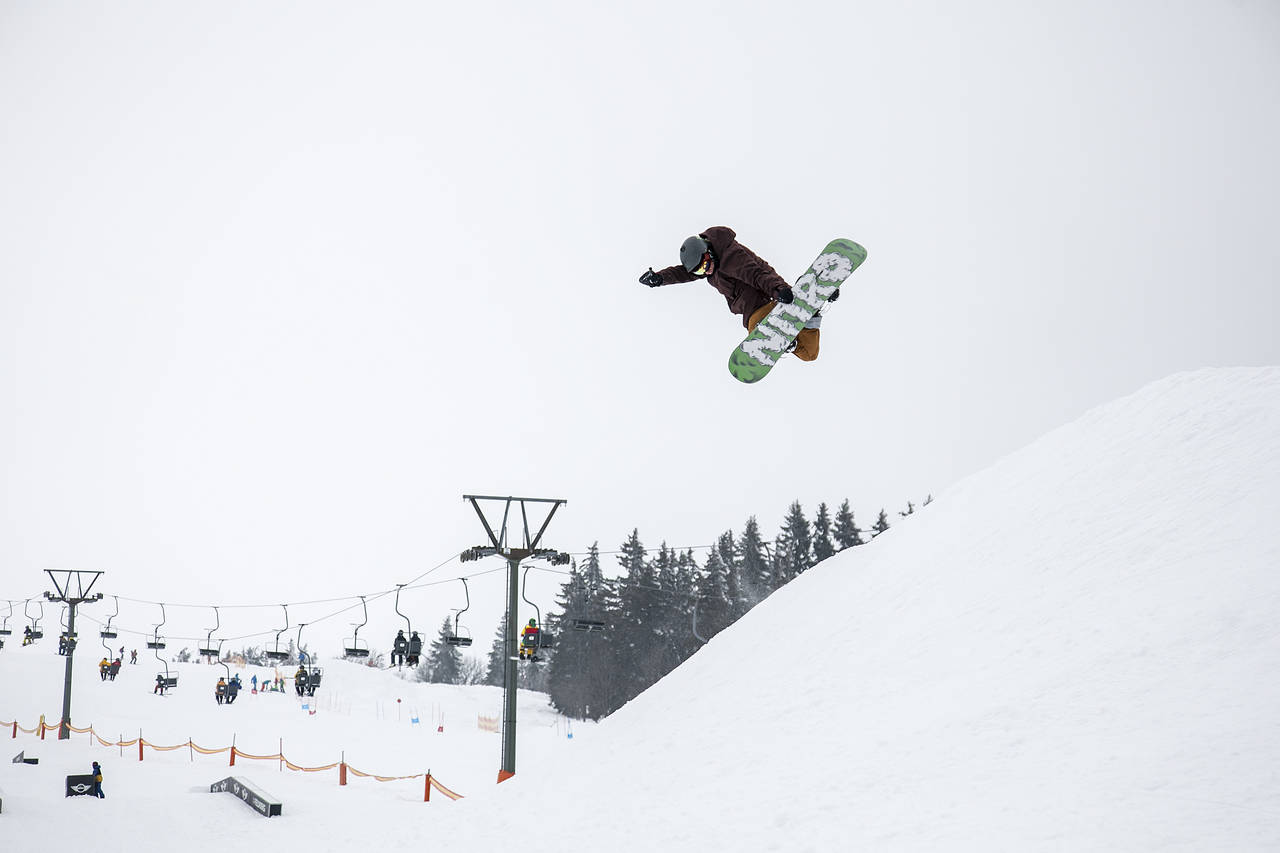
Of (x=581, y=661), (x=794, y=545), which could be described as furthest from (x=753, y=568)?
(x=581, y=661)

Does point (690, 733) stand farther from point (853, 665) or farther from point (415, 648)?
point (415, 648)

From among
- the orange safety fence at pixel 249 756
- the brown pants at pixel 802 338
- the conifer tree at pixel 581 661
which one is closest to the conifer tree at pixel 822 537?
the conifer tree at pixel 581 661

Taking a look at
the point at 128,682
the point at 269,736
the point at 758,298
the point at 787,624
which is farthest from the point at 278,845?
the point at 128,682

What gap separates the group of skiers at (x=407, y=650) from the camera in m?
24.5

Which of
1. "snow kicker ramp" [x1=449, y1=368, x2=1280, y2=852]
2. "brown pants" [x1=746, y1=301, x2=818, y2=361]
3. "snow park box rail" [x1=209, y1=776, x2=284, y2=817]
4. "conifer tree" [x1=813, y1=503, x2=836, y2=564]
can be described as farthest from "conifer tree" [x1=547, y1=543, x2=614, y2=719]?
"brown pants" [x1=746, y1=301, x2=818, y2=361]

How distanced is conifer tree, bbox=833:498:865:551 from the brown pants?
59894 mm

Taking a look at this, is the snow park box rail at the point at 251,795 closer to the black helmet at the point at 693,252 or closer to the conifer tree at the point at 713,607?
the black helmet at the point at 693,252

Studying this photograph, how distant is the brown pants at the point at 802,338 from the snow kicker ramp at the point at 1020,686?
196 inches

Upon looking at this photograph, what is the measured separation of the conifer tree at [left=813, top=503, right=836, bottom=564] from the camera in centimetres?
6353

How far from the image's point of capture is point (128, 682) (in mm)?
57062

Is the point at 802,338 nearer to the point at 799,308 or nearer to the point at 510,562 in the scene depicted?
the point at 799,308

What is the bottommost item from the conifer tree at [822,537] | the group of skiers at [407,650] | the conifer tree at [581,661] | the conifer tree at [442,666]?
the conifer tree at [442,666]

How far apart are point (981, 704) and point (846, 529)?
2282 inches

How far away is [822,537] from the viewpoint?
65812 mm
